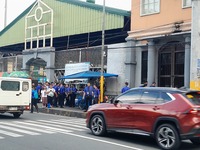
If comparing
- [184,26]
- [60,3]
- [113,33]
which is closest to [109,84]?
[113,33]

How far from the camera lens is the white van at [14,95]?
627 inches

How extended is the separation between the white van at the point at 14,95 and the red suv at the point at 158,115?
6.49m

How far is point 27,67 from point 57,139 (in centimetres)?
2338

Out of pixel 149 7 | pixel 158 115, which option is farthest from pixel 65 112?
pixel 158 115

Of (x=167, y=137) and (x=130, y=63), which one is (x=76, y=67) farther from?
(x=167, y=137)

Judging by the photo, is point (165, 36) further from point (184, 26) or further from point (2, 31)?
point (2, 31)

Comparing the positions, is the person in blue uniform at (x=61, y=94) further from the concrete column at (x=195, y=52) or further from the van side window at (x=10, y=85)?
the concrete column at (x=195, y=52)

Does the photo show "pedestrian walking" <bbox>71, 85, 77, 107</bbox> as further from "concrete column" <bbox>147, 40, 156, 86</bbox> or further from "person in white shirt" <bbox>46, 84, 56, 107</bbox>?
"concrete column" <bbox>147, 40, 156, 86</bbox>

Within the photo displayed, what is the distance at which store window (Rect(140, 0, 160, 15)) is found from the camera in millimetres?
21202

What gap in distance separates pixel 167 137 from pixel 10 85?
9267mm

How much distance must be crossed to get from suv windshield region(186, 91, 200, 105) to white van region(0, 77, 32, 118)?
938cm

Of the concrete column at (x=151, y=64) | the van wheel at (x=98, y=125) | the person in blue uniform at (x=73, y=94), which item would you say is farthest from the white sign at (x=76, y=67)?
the van wheel at (x=98, y=125)

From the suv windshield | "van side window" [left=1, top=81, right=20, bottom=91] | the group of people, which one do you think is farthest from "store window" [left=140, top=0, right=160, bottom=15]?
the suv windshield

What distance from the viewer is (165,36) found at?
63.4ft
